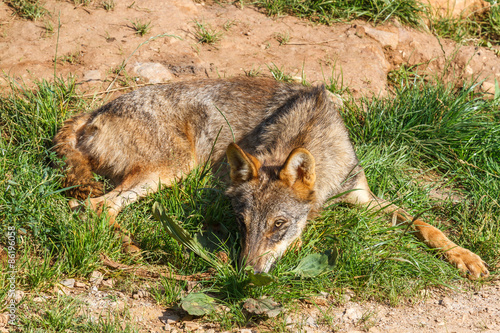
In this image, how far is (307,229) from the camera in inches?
188

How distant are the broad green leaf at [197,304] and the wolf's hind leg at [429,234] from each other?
1901 mm

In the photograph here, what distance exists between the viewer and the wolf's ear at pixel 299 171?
4.27 meters

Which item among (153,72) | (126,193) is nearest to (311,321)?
(126,193)

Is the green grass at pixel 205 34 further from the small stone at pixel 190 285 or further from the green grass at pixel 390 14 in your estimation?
the small stone at pixel 190 285

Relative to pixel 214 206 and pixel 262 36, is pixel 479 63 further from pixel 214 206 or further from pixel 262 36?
pixel 214 206

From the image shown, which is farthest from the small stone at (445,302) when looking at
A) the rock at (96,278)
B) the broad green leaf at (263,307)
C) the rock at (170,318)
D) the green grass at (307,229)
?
the rock at (96,278)

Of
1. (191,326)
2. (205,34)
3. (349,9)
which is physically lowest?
(191,326)

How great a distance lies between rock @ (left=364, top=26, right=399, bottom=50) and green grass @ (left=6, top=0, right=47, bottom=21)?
5.12 metres

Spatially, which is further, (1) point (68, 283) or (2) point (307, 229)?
(2) point (307, 229)

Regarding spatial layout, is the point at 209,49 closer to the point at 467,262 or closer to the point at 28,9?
the point at 28,9

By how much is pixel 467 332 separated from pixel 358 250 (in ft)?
3.66

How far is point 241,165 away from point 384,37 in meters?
4.61

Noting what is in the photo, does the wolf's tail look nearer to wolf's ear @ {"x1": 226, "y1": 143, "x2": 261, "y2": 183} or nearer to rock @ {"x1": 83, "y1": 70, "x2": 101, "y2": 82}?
rock @ {"x1": 83, "y1": 70, "x2": 101, "y2": 82}

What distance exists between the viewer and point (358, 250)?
4.52 m
